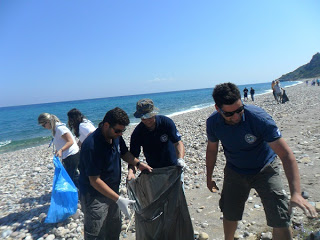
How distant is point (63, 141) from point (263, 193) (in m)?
3.74

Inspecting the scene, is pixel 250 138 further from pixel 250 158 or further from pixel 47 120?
pixel 47 120

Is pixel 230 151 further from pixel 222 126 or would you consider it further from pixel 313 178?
pixel 313 178

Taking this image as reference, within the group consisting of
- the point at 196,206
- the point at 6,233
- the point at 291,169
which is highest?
the point at 291,169

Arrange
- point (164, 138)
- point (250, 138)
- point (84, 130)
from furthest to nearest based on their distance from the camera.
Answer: point (84, 130)
point (164, 138)
point (250, 138)

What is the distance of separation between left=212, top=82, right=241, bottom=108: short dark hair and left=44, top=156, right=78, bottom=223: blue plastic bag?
314 cm

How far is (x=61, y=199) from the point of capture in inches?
160

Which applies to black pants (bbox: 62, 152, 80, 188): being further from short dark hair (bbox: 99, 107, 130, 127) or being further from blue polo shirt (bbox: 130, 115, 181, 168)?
short dark hair (bbox: 99, 107, 130, 127)

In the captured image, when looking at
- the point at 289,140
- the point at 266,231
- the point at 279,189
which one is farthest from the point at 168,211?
the point at 289,140

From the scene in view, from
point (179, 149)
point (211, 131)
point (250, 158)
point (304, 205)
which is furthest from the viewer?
point (179, 149)

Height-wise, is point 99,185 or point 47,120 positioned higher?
point 47,120

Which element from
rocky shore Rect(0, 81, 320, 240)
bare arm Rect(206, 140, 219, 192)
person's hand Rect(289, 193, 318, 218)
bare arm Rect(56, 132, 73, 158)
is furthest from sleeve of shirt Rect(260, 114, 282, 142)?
bare arm Rect(56, 132, 73, 158)

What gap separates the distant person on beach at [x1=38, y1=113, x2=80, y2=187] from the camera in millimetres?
4527

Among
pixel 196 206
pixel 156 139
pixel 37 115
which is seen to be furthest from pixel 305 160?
pixel 37 115

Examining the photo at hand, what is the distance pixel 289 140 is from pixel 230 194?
552 cm
